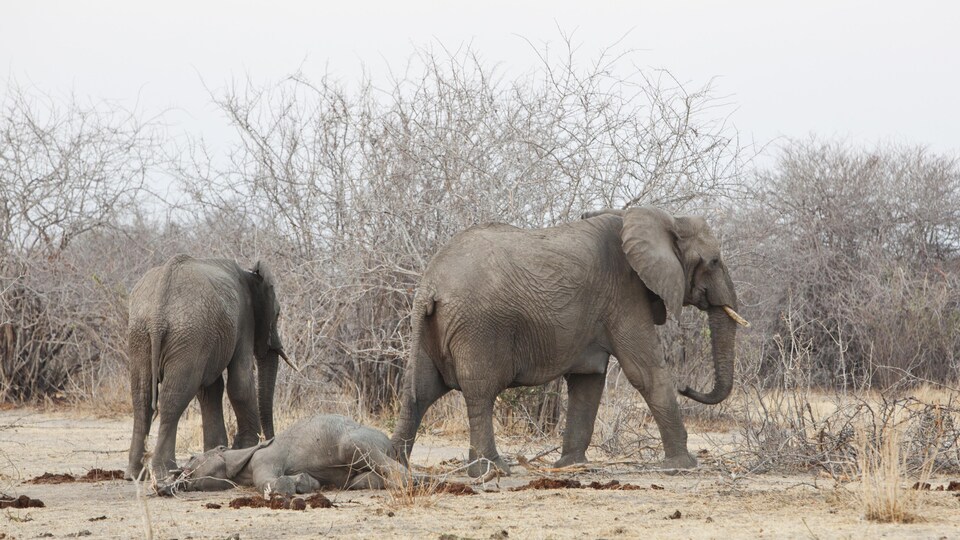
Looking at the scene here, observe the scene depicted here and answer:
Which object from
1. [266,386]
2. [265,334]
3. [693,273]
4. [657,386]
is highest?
[693,273]

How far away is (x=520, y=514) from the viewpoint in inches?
289

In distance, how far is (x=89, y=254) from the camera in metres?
21.5

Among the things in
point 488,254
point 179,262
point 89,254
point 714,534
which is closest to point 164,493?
point 179,262

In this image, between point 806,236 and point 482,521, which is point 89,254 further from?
point 482,521

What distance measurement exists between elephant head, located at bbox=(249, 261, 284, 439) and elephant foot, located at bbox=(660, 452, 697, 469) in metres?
3.28

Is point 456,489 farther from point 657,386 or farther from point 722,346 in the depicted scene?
point 722,346

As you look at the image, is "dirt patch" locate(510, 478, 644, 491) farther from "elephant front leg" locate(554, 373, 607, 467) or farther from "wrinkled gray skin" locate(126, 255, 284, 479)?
"wrinkled gray skin" locate(126, 255, 284, 479)

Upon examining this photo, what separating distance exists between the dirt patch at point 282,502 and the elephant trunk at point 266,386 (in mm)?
2992

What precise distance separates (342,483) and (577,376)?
2.27m

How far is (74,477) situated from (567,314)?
3830mm


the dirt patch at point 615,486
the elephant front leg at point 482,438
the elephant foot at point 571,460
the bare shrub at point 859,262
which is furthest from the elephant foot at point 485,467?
the bare shrub at point 859,262

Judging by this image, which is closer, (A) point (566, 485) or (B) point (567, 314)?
(A) point (566, 485)

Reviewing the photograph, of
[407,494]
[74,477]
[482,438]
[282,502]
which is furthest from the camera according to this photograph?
[74,477]

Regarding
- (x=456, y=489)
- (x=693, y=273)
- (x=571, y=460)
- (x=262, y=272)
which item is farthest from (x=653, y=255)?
(x=262, y=272)
